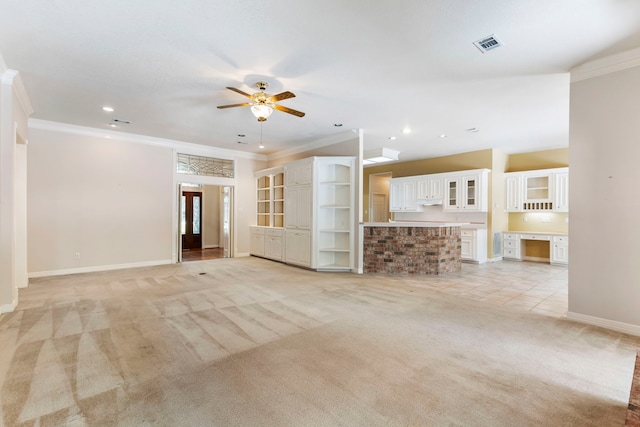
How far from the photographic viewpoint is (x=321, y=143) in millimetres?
6914

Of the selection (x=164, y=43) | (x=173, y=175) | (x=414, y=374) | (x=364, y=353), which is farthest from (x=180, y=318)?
(x=173, y=175)

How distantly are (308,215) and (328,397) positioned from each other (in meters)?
4.77

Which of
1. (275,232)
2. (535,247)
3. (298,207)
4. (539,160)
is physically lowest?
(535,247)

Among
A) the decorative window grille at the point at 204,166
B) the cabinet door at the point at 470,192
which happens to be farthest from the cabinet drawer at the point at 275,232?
the cabinet door at the point at 470,192

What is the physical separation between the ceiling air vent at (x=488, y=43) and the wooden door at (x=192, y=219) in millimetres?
9340

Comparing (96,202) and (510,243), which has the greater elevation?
(96,202)

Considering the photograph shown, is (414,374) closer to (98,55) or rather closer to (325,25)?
(325,25)

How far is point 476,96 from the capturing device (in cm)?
432

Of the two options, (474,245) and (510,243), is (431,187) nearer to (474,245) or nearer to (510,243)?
(474,245)

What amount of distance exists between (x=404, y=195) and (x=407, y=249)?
3483 millimetres

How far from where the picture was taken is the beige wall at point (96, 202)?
5559 millimetres

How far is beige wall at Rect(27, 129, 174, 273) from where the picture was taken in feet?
18.2

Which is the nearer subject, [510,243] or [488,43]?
[488,43]

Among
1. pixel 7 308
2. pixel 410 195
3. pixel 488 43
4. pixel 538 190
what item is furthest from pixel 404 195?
pixel 7 308
